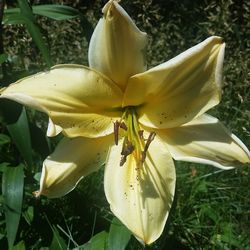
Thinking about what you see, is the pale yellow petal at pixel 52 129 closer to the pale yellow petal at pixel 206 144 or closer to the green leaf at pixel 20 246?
the pale yellow petal at pixel 206 144

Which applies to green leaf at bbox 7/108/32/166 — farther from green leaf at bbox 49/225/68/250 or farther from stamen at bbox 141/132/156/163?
stamen at bbox 141/132/156/163

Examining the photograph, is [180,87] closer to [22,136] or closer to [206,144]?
[206,144]

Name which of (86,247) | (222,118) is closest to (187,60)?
(86,247)

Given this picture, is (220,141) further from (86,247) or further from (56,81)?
(86,247)

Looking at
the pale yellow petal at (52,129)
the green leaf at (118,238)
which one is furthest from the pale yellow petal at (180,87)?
the green leaf at (118,238)

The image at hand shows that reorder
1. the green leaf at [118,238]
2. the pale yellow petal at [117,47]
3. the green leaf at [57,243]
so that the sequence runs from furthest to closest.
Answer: the green leaf at [57,243] → the green leaf at [118,238] → the pale yellow petal at [117,47]

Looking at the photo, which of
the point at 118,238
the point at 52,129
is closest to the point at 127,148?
the point at 52,129
